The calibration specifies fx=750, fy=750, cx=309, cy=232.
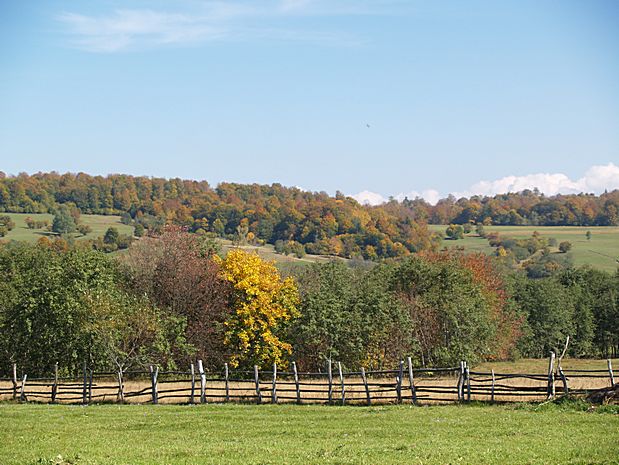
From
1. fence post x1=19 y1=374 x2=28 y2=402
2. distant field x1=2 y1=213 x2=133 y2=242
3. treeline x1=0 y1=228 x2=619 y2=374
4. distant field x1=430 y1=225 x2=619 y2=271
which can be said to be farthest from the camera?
distant field x1=430 y1=225 x2=619 y2=271

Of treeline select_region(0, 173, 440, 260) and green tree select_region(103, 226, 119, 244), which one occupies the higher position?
treeline select_region(0, 173, 440, 260)

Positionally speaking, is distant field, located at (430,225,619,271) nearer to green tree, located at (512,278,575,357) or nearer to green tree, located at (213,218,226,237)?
green tree, located at (512,278,575,357)

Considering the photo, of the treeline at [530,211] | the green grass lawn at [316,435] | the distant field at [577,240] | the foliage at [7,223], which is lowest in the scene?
the green grass lawn at [316,435]

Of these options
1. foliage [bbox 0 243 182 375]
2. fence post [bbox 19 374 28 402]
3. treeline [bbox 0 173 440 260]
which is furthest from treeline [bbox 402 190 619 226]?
fence post [bbox 19 374 28 402]

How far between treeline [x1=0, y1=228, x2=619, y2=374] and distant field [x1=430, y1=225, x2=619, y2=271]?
205 ft

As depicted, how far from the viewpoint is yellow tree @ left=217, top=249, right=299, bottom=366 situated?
52.0 metres

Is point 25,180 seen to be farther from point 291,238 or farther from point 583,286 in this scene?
point 583,286

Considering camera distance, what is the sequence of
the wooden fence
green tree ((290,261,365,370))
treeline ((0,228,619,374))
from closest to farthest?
the wooden fence
treeline ((0,228,619,374))
green tree ((290,261,365,370))

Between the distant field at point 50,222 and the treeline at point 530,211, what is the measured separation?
59.1 meters

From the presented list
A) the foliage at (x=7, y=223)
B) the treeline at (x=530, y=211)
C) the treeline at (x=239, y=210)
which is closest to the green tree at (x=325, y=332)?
the treeline at (x=239, y=210)

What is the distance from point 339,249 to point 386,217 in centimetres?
1434

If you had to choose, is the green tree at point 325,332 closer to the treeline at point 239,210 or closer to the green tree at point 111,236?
the treeline at point 239,210

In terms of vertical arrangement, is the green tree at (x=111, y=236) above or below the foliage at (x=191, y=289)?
above

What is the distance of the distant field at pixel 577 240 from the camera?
405 ft
